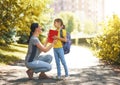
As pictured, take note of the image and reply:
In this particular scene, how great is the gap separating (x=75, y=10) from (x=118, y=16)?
181m

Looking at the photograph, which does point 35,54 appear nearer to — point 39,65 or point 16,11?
point 39,65

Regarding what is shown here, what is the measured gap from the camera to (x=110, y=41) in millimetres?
17109

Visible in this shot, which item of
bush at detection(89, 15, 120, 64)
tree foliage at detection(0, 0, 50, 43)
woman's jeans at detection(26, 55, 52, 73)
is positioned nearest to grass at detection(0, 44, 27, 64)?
tree foliage at detection(0, 0, 50, 43)

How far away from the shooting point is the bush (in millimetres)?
16547

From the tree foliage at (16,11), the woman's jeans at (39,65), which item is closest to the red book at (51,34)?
the woman's jeans at (39,65)

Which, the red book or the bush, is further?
the bush

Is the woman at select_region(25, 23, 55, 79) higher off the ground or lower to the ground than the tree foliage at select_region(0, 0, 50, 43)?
lower

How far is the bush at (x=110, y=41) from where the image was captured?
1655 centimetres

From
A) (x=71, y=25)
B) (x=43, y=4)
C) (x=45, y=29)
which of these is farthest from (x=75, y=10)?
(x=43, y=4)

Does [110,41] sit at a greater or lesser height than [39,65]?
greater

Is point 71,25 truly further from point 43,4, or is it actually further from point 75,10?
point 43,4

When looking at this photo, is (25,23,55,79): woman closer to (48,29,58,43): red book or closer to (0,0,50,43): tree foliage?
(48,29,58,43): red book

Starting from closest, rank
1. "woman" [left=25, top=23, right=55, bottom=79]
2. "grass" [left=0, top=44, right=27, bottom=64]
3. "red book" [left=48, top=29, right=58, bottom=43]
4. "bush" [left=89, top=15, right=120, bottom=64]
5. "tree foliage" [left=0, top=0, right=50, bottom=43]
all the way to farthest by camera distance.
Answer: "woman" [left=25, top=23, right=55, bottom=79] → "red book" [left=48, top=29, right=58, bottom=43] → "bush" [left=89, top=15, right=120, bottom=64] → "tree foliage" [left=0, top=0, right=50, bottom=43] → "grass" [left=0, top=44, right=27, bottom=64]

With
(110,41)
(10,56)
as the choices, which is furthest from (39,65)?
(10,56)
